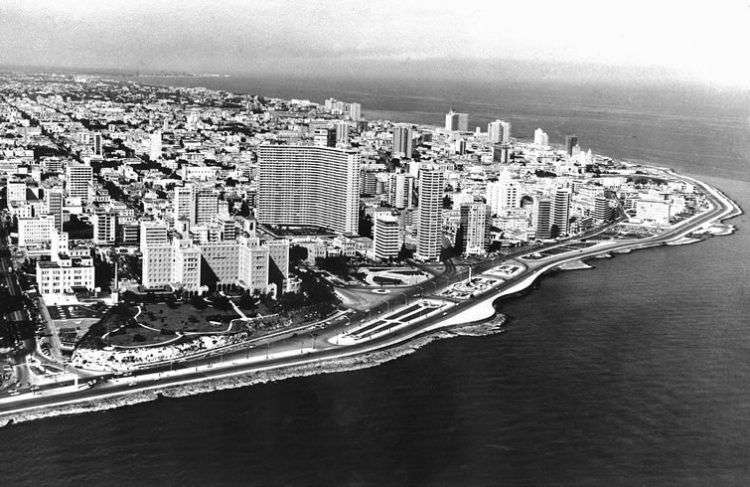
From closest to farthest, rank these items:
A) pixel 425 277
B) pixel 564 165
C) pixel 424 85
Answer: pixel 425 277 → pixel 564 165 → pixel 424 85

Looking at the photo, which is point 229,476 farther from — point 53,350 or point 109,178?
point 109,178

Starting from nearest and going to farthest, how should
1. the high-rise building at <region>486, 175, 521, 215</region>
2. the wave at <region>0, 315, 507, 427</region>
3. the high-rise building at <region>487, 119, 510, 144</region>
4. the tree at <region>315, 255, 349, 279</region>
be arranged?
the wave at <region>0, 315, 507, 427</region>
the tree at <region>315, 255, 349, 279</region>
the high-rise building at <region>486, 175, 521, 215</region>
the high-rise building at <region>487, 119, 510, 144</region>

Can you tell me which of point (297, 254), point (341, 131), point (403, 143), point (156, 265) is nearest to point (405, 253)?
point (297, 254)

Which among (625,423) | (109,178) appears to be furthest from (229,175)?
(625,423)

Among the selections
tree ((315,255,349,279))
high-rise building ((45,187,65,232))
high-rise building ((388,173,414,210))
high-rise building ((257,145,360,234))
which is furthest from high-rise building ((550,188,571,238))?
high-rise building ((45,187,65,232))

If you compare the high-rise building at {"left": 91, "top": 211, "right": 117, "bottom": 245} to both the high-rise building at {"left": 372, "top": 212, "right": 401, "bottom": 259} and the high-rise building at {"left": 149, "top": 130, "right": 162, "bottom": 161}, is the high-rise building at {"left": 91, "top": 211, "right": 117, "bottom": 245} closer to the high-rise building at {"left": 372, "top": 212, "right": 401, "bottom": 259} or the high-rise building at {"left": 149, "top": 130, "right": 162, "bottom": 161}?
the high-rise building at {"left": 372, "top": 212, "right": 401, "bottom": 259}

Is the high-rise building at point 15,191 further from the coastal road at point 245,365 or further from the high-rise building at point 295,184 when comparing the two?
the coastal road at point 245,365
